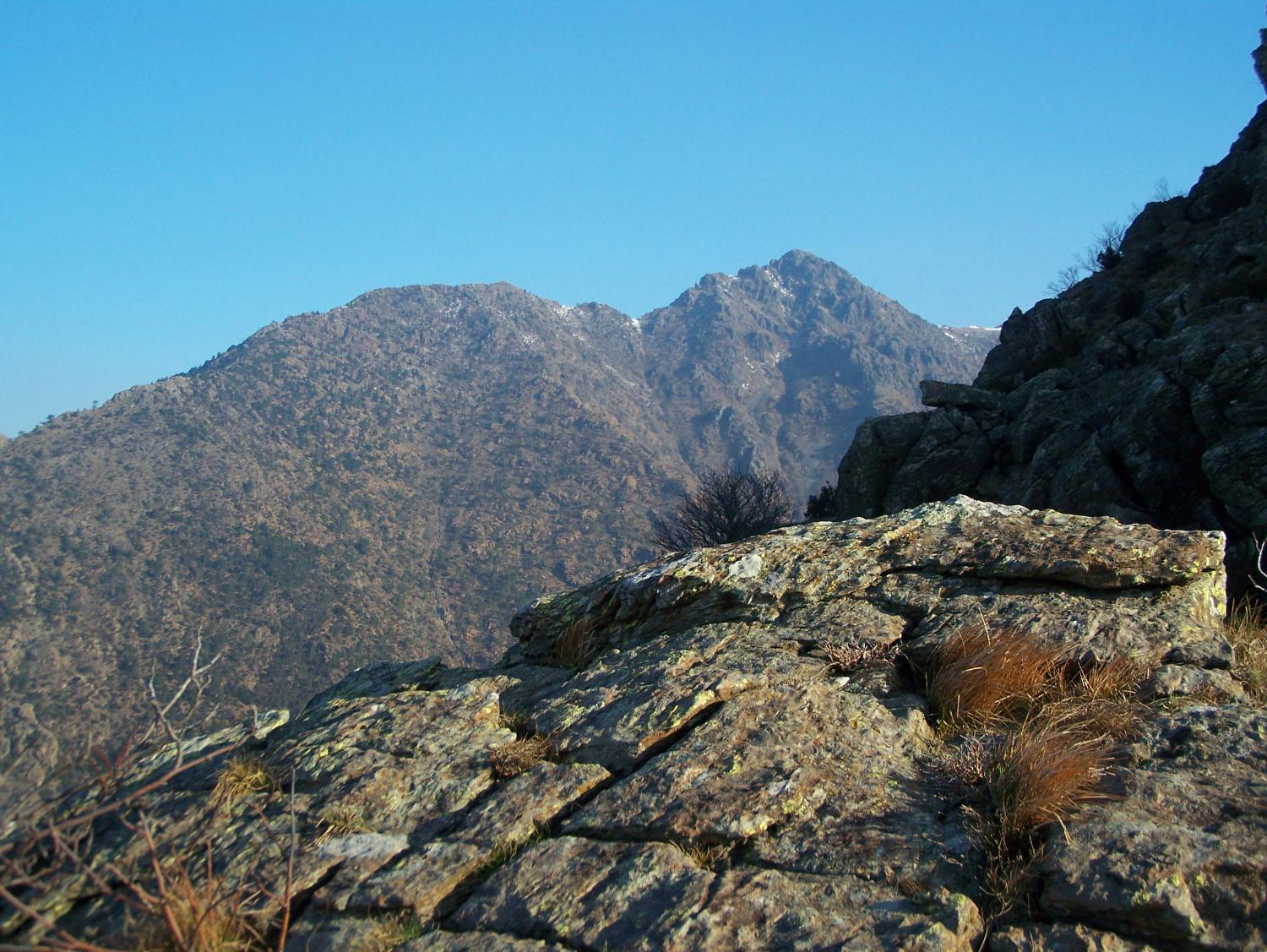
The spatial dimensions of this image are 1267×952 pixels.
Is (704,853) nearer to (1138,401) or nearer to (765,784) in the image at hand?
(765,784)

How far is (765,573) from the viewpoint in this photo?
6223 millimetres

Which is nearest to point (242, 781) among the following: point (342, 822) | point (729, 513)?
point (342, 822)

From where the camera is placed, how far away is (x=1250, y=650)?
481cm

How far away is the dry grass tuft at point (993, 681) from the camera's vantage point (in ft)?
14.4

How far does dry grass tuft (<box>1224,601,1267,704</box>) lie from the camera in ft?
14.5

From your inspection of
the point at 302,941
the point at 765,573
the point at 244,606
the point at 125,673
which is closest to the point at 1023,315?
the point at 765,573

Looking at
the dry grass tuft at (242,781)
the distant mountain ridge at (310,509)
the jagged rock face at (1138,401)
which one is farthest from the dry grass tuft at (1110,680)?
the distant mountain ridge at (310,509)

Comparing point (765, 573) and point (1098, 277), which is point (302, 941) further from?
point (1098, 277)

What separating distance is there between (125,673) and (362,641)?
2254 centimetres

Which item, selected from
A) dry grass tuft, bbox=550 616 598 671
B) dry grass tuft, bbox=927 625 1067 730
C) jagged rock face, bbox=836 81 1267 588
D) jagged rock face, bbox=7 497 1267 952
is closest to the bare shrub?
jagged rock face, bbox=7 497 1267 952

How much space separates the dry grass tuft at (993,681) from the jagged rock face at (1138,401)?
395cm

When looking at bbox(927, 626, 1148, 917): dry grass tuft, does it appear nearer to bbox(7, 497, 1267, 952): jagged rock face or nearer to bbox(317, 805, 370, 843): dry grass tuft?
bbox(7, 497, 1267, 952): jagged rock face

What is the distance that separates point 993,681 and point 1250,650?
167 cm

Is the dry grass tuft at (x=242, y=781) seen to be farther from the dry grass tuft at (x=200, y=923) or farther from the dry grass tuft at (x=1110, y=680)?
the dry grass tuft at (x=1110, y=680)
